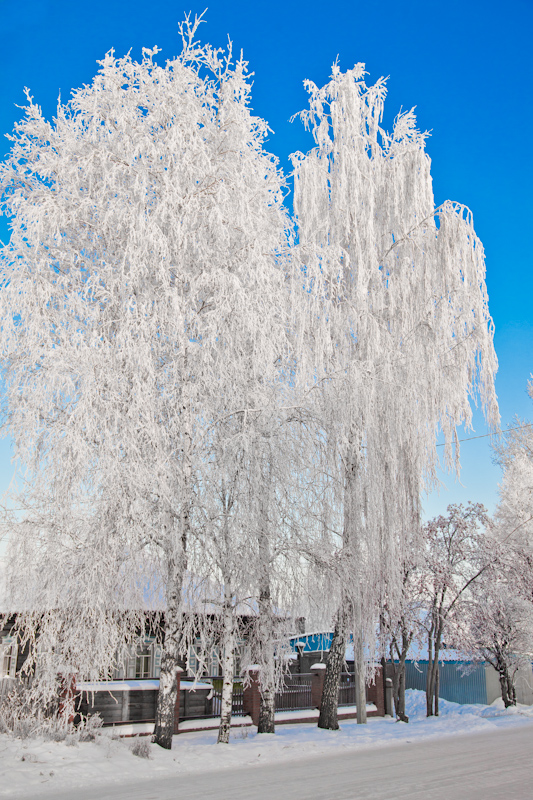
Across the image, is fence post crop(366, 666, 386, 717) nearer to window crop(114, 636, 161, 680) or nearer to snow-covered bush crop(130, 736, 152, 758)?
window crop(114, 636, 161, 680)

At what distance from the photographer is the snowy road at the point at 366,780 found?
21.5ft

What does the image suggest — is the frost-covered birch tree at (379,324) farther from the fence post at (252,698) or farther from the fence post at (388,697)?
the fence post at (388,697)

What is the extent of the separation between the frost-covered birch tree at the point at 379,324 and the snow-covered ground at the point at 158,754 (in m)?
1.64

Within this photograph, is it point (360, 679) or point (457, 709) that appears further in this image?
point (457, 709)

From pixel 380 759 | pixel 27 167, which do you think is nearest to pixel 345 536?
pixel 380 759

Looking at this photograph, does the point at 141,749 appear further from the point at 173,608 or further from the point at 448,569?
the point at 448,569

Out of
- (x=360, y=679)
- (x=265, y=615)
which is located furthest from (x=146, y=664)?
(x=265, y=615)

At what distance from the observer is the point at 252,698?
1650 centimetres

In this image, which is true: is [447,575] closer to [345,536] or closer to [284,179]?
[345,536]

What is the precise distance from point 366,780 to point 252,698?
972 centimetres

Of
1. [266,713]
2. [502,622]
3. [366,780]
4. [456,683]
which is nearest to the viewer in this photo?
[366,780]

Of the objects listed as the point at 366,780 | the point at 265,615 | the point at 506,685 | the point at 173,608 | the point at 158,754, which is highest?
the point at 173,608

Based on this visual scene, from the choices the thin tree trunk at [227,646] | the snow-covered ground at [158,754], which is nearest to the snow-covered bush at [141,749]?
the snow-covered ground at [158,754]

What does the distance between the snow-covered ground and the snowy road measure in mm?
477
